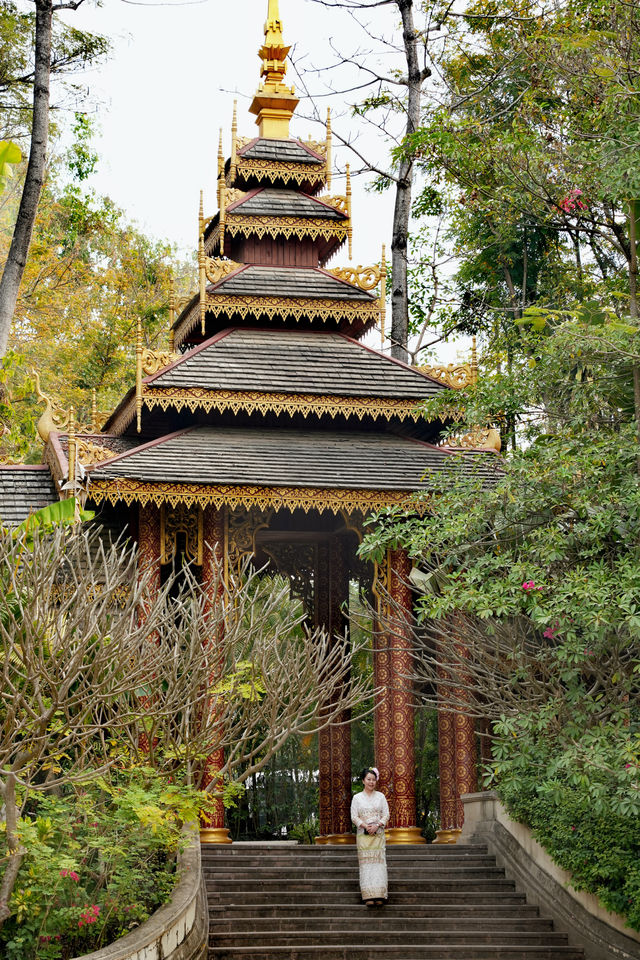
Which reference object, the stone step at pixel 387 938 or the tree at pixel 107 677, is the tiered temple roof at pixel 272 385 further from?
the stone step at pixel 387 938

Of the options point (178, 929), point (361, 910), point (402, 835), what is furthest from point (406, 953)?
point (402, 835)

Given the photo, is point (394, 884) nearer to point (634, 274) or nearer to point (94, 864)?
point (94, 864)

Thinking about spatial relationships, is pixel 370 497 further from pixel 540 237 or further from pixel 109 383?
pixel 109 383

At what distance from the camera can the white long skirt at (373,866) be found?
10875mm

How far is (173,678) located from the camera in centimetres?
859

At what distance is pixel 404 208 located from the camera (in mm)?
21016

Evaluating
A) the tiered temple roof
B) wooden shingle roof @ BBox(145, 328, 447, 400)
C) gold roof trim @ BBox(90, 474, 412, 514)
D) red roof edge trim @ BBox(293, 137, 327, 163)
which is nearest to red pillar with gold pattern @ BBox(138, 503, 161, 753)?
gold roof trim @ BBox(90, 474, 412, 514)

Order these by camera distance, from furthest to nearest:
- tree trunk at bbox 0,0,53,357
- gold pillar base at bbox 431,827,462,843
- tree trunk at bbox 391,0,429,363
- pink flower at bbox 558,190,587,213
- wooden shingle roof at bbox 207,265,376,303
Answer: tree trunk at bbox 391,0,429,363, wooden shingle roof at bbox 207,265,376,303, tree trunk at bbox 0,0,53,357, pink flower at bbox 558,190,587,213, gold pillar base at bbox 431,827,462,843

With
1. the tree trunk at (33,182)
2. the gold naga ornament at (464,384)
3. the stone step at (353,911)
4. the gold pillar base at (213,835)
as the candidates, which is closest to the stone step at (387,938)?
Answer: the stone step at (353,911)

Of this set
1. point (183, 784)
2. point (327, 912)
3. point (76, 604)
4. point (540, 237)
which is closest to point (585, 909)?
point (327, 912)

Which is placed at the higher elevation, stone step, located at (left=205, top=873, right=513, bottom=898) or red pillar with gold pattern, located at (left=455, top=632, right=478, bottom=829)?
red pillar with gold pattern, located at (left=455, top=632, right=478, bottom=829)

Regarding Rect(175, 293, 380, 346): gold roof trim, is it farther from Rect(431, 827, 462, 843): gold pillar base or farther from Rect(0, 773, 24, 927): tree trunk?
Rect(0, 773, 24, 927): tree trunk

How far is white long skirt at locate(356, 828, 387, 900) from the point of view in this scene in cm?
1088

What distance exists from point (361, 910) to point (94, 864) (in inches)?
118
